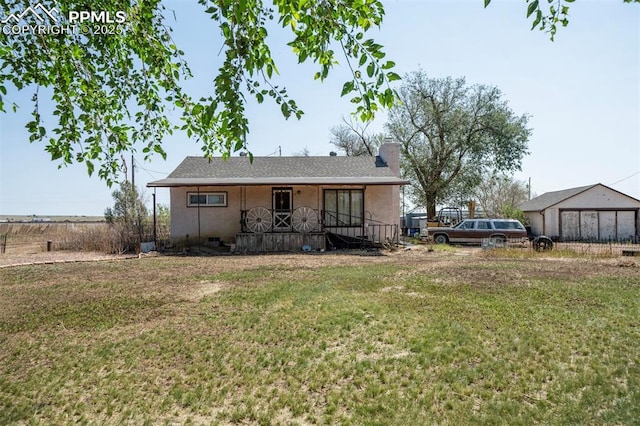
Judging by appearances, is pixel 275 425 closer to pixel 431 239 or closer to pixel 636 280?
pixel 636 280

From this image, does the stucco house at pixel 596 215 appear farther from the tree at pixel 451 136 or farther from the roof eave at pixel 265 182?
the roof eave at pixel 265 182

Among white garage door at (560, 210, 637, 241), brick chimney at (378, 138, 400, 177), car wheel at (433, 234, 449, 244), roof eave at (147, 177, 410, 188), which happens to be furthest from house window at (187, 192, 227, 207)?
white garage door at (560, 210, 637, 241)

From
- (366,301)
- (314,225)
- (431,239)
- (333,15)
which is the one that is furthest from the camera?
(431,239)

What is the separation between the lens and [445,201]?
2792 centimetres

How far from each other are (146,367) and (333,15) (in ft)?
12.6

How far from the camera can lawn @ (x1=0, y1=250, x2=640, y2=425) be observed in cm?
320

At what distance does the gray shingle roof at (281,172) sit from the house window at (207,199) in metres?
0.72

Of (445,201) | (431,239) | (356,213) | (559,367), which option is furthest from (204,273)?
(445,201)

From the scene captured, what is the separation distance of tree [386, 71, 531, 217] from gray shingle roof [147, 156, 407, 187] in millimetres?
7813

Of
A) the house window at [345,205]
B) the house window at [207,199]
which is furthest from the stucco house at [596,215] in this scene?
the house window at [207,199]

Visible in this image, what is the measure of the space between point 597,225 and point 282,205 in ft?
64.2

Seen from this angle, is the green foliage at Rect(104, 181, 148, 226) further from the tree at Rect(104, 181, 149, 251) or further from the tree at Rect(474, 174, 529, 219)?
the tree at Rect(474, 174, 529, 219)

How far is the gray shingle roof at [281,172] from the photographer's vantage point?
15859 millimetres

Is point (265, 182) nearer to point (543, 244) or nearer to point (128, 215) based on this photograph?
point (128, 215)
